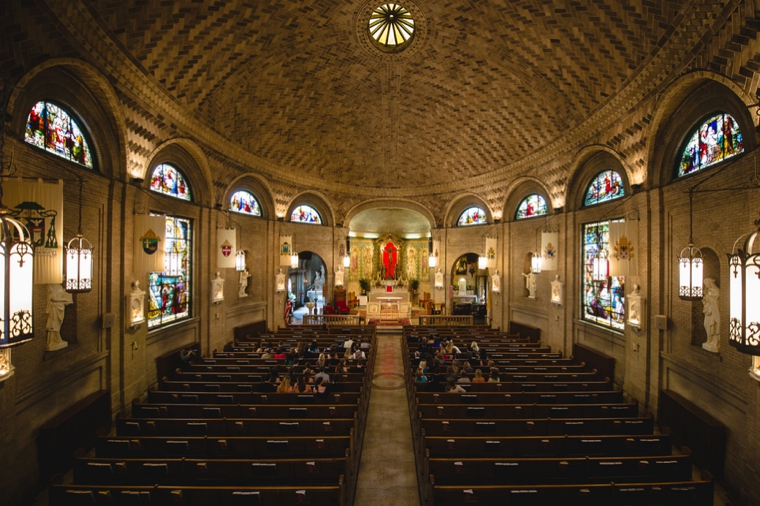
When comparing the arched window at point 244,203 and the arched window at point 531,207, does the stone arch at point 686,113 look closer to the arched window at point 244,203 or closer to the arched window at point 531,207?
the arched window at point 531,207

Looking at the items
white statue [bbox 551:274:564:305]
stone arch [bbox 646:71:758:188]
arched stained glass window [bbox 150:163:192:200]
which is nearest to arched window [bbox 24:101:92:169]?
arched stained glass window [bbox 150:163:192:200]

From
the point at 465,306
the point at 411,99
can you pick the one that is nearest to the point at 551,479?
the point at 411,99

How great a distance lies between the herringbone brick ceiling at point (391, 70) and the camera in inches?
393

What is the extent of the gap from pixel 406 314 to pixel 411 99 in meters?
11.6

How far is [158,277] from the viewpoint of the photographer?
12812 mm

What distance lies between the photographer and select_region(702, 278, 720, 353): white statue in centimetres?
808

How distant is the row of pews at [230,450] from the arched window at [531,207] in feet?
Answer: 40.5

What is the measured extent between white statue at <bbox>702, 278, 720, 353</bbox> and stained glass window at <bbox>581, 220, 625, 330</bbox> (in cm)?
387

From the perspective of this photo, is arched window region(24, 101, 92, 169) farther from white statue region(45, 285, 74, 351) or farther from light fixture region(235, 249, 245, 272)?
light fixture region(235, 249, 245, 272)

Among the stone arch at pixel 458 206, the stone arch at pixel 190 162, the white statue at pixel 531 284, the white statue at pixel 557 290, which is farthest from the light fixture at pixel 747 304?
the stone arch at pixel 458 206

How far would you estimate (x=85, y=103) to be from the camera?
9.20 m

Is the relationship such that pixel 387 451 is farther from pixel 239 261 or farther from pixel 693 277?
pixel 239 261

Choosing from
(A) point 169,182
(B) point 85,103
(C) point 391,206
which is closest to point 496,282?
(C) point 391,206

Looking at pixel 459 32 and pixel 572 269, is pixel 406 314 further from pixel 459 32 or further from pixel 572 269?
pixel 459 32
